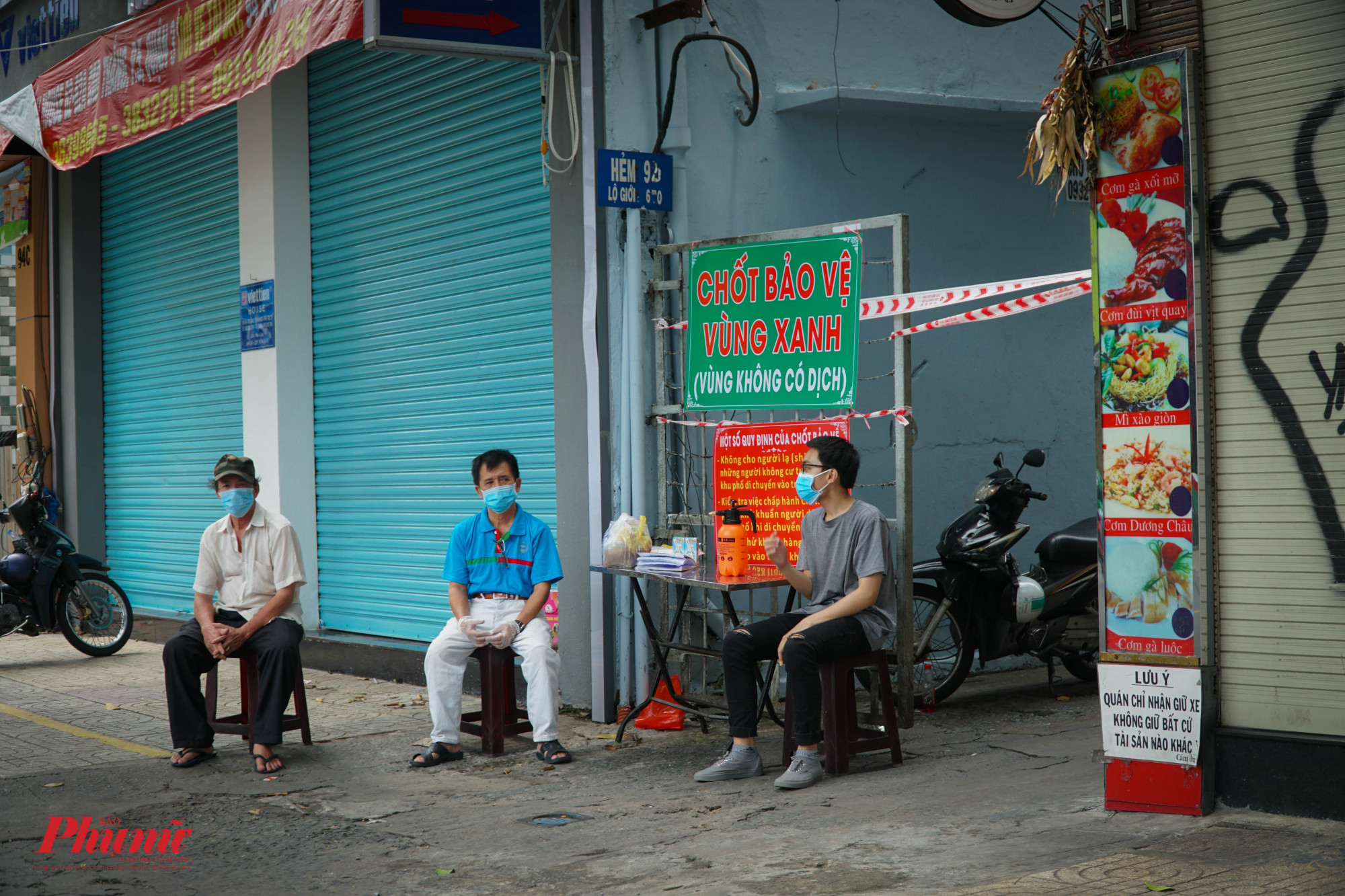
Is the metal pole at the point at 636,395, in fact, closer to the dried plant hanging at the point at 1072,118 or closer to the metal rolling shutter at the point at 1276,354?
the dried plant hanging at the point at 1072,118

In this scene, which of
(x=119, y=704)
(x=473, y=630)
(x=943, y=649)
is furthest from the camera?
(x=119, y=704)

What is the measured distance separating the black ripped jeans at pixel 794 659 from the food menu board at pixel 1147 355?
120 cm

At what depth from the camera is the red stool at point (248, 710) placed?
6.40 m

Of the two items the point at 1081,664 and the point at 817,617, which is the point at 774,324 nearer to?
the point at 817,617

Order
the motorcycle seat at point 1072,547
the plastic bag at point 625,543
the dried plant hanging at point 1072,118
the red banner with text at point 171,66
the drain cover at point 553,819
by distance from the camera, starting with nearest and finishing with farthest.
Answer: the dried plant hanging at point 1072,118, the drain cover at point 553,819, the plastic bag at point 625,543, the red banner with text at point 171,66, the motorcycle seat at point 1072,547

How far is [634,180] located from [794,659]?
287 cm

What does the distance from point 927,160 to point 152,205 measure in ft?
24.1

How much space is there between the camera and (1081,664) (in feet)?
25.8

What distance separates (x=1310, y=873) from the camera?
3.97 meters

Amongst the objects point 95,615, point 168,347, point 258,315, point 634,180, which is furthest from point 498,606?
point 168,347

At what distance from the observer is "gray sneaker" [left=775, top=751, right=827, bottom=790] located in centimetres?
550

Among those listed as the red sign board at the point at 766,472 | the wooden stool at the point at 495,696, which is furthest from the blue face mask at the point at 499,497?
the red sign board at the point at 766,472

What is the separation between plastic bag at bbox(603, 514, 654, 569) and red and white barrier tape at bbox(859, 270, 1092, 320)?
160cm

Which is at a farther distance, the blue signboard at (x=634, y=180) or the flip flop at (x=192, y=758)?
the blue signboard at (x=634, y=180)
